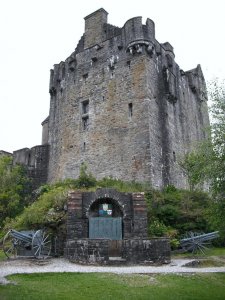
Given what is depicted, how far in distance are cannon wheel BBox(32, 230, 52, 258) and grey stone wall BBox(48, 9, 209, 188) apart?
8969 millimetres

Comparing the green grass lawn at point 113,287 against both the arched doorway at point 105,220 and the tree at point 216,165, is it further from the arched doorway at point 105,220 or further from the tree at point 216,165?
the arched doorway at point 105,220

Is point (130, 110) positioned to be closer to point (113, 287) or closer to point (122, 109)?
point (122, 109)

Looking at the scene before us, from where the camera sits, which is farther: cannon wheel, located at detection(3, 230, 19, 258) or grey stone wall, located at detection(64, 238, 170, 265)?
cannon wheel, located at detection(3, 230, 19, 258)

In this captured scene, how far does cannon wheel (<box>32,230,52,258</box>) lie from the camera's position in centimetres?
1748

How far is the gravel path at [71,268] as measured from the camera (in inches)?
543

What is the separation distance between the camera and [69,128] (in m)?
31.3

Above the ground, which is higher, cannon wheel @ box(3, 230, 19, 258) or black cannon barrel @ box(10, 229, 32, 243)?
black cannon barrel @ box(10, 229, 32, 243)

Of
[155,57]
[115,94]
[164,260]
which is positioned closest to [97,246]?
[164,260]

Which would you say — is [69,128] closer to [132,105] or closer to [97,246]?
[132,105]

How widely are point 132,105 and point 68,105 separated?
6.63 metres

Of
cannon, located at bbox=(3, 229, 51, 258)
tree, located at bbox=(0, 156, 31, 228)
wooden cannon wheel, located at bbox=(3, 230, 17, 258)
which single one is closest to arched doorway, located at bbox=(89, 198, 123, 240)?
cannon, located at bbox=(3, 229, 51, 258)

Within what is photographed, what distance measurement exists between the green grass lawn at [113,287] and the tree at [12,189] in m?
15.5

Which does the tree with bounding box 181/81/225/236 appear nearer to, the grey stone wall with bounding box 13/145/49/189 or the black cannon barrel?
the black cannon barrel

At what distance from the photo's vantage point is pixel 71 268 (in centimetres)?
1448
